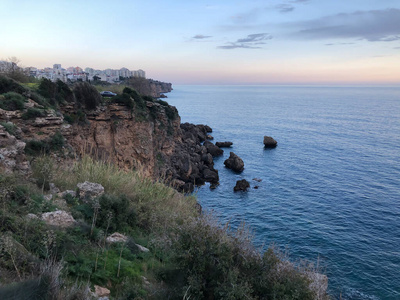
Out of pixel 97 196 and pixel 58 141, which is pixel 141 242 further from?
pixel 58 141

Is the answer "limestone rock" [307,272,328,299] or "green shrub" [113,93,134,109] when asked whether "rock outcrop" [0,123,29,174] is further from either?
"green shrub" [113,93,134,109]

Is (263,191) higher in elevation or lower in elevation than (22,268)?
lower

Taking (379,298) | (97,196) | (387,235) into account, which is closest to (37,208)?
(97,196)

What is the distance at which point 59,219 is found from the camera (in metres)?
5.84

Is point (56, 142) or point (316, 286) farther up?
point (56, 142)

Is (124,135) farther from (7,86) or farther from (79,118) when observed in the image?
(7,86)

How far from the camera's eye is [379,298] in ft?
54.4

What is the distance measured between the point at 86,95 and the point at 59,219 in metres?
24.4

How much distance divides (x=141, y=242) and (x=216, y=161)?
137ft

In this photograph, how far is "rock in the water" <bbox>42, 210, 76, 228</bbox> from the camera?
5.64 meters

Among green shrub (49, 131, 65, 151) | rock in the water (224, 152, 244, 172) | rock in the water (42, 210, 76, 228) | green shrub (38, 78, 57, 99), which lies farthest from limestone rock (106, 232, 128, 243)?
rock in the water (224, 152, 244, 172)

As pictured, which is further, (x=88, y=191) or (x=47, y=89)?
(x=47, y=89)

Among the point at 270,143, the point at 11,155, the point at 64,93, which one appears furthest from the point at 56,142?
the point at 270,143

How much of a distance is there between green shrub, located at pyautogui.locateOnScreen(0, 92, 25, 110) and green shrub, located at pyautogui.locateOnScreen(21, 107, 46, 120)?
449 mm
